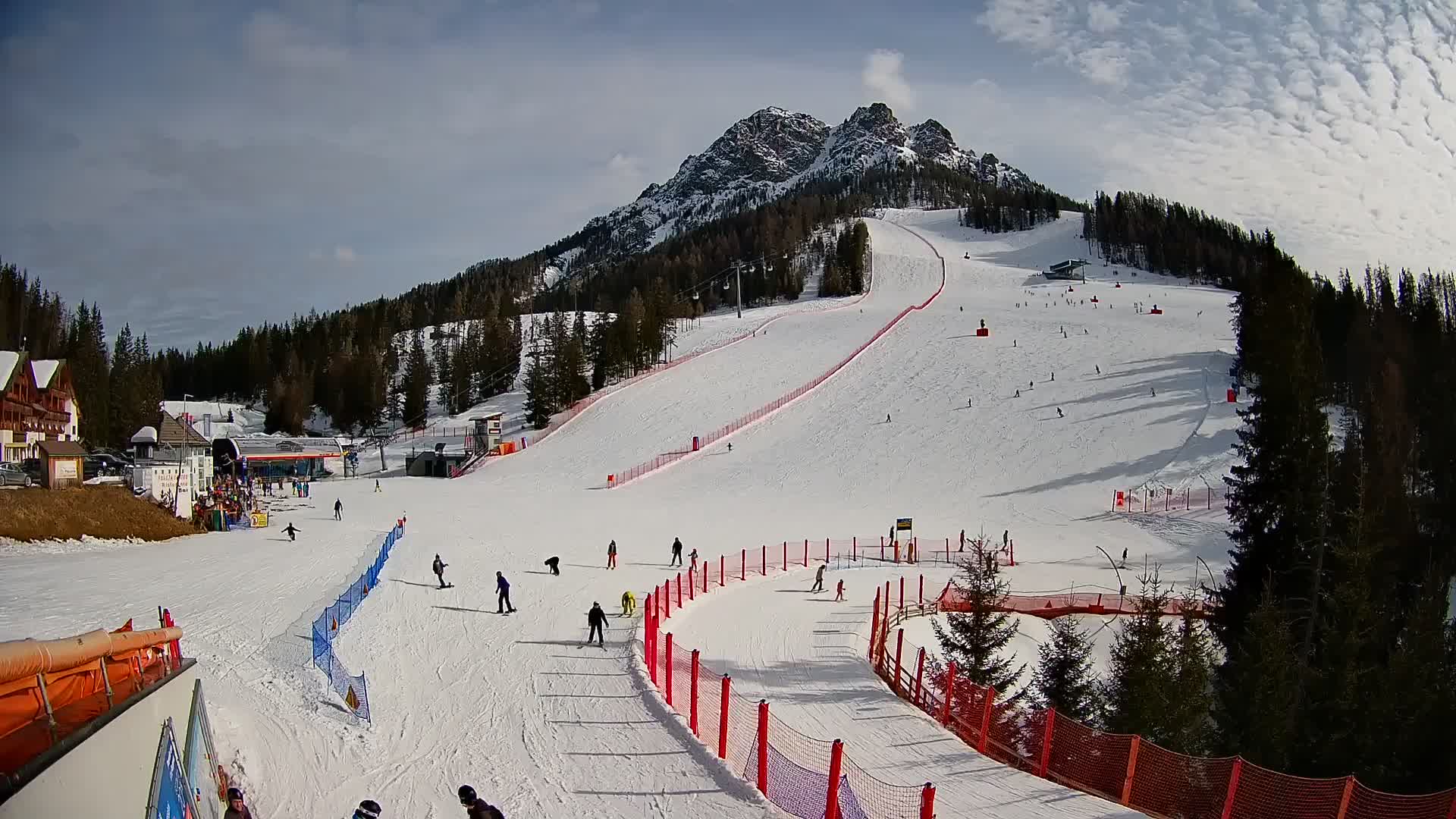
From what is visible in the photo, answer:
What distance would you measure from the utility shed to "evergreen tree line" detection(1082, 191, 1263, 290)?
12320cm

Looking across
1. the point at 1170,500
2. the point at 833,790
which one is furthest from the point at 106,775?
the point at 1170,500

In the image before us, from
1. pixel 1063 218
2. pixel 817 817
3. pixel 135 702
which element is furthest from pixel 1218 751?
pixel 1063 218

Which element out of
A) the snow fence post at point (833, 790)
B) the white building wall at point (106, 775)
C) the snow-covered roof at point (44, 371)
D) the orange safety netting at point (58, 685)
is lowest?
the snow fence post at point (833, 790)

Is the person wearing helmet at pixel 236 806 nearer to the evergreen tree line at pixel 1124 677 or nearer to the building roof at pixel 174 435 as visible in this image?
the evergreen tree line at pixel 1124 677

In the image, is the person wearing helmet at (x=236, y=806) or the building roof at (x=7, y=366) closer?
the person wearing helmet at (x=236, y=806)

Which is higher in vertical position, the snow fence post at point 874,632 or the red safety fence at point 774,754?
the red safety fence at point 774,754

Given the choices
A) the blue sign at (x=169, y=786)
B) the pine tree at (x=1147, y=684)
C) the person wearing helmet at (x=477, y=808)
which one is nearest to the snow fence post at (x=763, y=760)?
the person wearing helmet at (x=477, y=808)

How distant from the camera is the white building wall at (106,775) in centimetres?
472

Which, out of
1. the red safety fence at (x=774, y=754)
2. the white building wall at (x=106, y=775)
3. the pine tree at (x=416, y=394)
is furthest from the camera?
the pine tree at (x=416, y=394)

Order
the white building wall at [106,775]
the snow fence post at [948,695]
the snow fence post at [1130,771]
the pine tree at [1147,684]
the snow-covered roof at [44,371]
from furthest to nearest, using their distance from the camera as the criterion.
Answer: the snow-covered roof at [44,371] < the pine tree at [1147,684] < the snow fence post at [948,695] < the snow fence post at [1130,771] < the white building wall at [106,775]

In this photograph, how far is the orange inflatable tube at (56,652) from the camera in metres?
5.31

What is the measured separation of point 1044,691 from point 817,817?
8.65 m

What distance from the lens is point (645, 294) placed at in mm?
137625

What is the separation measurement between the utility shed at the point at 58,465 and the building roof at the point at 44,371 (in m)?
11.5
